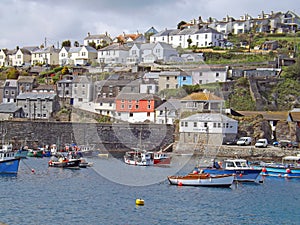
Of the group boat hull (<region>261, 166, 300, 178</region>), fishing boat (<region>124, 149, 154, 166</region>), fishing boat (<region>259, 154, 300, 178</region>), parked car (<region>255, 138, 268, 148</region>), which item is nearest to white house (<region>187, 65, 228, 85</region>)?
parked car (<region>255, 138, 268, 148</region>)

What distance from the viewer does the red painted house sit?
5081cm

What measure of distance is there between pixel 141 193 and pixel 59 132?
20.8 meters

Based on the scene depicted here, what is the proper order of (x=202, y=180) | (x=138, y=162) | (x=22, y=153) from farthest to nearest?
(x=22, y=153)
(x=138, y=162)
(x=202, y=180)

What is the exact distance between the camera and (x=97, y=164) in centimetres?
3772

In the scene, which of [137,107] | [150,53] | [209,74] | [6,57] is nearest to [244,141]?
[137,107]

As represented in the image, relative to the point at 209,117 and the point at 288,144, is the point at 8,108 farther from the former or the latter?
the point at 288,144

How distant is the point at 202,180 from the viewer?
2884 centimetres

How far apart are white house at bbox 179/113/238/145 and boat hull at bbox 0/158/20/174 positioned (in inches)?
696

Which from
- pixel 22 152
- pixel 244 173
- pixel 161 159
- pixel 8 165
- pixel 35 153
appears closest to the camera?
pixel 244 173

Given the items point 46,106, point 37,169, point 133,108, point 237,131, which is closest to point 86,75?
point 46,106

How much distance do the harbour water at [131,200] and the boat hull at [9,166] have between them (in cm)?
64

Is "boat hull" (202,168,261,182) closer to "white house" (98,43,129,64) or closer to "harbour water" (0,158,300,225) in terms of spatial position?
"harbour water" (0,158,300,225)

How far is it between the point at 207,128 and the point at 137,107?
9.40m

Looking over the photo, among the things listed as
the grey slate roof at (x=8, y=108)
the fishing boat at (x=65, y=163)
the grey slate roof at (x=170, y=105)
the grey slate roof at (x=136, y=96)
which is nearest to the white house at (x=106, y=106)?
the grey slate roof at (x=136, y=96)
